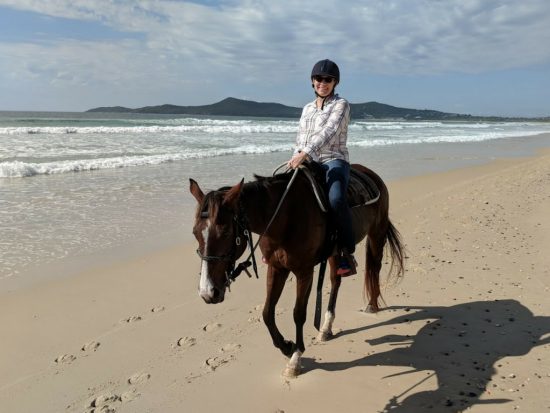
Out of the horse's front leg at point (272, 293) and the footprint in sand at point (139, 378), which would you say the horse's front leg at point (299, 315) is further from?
the footprint in sand at point (139, 378)

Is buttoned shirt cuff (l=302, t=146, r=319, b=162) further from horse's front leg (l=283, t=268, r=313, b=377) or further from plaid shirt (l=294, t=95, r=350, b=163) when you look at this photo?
horse's front leg (l=283, t=268, r=313, b=377)

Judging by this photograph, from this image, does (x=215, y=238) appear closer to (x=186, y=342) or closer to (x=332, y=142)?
(x=332, y=142)

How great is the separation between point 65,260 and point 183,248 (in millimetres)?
1675

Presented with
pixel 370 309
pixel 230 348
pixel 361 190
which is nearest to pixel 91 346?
pixel 230 348

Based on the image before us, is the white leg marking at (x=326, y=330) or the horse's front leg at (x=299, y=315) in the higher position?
the horse's front leg at (x=299, y=315)

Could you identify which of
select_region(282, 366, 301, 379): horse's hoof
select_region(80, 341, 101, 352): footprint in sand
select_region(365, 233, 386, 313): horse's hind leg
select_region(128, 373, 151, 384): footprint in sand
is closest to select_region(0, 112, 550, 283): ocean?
select_region(80, 341, 101, 352): footprint in sand

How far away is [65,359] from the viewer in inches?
153

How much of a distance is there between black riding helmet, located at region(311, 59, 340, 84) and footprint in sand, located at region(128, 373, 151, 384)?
281cm

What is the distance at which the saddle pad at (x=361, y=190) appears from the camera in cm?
425

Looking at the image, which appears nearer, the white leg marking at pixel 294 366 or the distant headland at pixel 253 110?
the white leg marking at pixel 294 366

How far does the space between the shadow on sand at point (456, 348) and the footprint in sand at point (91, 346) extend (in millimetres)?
1860

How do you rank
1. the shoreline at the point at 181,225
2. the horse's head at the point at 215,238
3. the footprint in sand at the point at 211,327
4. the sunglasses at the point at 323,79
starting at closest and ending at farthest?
1. the horse's head at the point at 215,238
2. the sunglasses at the point at 323,79
3. the footprint in sand at the point at 211,327
4. the shoreline at the point at 181,225

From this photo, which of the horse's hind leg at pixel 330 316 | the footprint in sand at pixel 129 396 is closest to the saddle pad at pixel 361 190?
the horse's hind leg at pixel 330 316

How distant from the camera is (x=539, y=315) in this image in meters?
4.54
